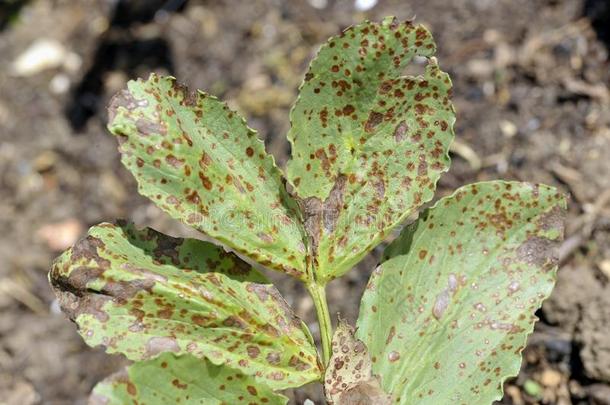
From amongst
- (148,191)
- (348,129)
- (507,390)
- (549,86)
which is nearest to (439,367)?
(348,129)

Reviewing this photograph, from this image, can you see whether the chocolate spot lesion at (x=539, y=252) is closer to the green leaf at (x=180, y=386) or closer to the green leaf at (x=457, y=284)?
the green leaf at (x=457, y=284)

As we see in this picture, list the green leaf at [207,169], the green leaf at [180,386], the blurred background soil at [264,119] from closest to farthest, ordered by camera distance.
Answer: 1. the green leaf at [180,386]
2. the green leaf at [207,169]
3. the blurred background soil at [264,119]

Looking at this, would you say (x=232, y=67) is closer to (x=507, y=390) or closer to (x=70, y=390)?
(x=70, y=390)

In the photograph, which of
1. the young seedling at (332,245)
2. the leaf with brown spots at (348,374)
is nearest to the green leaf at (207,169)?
the young seedling at (332,245)

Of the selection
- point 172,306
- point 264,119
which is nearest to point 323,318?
point 172,306

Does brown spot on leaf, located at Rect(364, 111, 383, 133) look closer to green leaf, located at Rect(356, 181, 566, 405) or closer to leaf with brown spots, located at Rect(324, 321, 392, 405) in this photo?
green leaf, located at Rect(356, 181, 566, 405)

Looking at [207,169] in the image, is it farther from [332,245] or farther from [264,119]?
[264,119]
